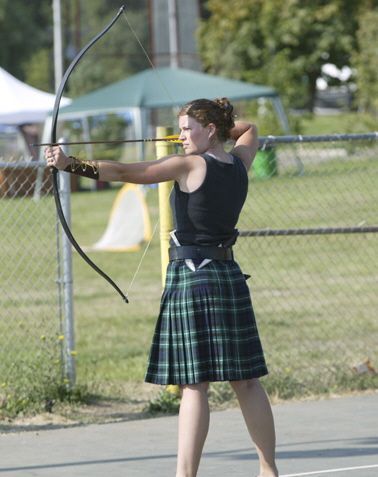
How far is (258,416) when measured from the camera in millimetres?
5043

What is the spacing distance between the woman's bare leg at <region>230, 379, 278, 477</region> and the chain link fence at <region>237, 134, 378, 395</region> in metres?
2.19

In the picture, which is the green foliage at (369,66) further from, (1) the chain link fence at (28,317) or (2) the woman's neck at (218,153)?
(2) the woman's neck at (218,153)

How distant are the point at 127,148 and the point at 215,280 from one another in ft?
156

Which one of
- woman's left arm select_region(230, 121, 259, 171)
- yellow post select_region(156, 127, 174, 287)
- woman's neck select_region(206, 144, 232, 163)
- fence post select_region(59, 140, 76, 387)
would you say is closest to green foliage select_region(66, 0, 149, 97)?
fence post select_region(59, 140, 76, 387)

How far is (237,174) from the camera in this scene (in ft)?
16.6

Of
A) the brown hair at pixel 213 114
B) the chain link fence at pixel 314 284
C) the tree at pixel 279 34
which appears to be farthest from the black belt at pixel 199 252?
the tree at pixel 279 34

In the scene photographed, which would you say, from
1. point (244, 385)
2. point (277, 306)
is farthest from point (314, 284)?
point (244, 385)

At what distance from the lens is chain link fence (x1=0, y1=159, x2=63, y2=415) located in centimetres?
702

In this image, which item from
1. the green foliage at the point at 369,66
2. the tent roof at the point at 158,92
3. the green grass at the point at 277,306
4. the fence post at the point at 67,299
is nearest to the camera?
the fence post at the point at 67,299

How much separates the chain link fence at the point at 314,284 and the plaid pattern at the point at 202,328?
7.01ft

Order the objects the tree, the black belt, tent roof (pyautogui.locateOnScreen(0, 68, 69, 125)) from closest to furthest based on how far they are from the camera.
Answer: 1. the black belt
2. tent roof (pyautogui.locateOnScreen(0, 68, 69, 125))
3. the tree

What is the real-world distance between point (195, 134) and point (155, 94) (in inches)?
893

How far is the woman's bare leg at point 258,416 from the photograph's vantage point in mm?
5043

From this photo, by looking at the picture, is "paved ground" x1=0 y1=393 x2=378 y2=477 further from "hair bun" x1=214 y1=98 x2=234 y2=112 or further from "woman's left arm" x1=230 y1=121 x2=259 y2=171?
"hair bun" x1=214 y1=98 x2=234 y2=112
